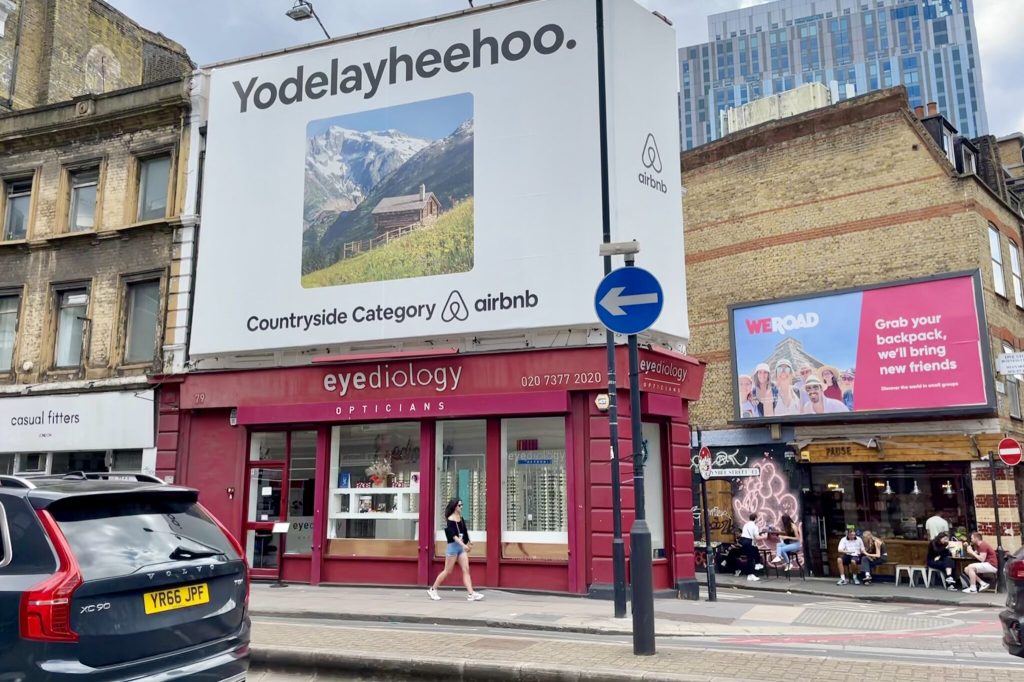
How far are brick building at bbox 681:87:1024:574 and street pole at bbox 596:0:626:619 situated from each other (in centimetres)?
1188

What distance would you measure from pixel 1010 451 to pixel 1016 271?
29.0ft

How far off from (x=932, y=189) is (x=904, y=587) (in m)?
11.0

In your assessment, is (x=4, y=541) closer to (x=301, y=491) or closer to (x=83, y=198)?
(x=301, y=491)

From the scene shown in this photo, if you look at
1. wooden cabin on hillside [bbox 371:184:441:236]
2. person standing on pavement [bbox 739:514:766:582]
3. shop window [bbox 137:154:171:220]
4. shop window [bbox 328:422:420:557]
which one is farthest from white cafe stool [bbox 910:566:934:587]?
shop window [bbox 137:154:171:220]

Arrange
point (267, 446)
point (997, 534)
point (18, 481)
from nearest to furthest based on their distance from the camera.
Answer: point (18, 481), point (267, 446), point (997, 534)

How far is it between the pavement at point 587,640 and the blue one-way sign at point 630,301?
3.45 metres

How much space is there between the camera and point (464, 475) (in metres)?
15.4

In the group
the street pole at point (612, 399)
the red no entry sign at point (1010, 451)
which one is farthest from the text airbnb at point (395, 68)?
the red no entry sign at point (1010, 451)

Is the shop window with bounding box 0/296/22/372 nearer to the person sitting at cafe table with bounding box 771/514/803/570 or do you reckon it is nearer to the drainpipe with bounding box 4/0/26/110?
the drainpipe with bounding box 4/0/26/110

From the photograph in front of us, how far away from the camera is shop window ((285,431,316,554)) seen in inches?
641

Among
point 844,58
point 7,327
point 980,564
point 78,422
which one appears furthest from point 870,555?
point 844,58

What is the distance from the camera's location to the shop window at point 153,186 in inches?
752

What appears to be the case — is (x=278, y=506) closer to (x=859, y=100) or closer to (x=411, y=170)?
(x=411, y=170)

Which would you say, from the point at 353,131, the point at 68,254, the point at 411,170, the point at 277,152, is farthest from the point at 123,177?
the point at 411,170
